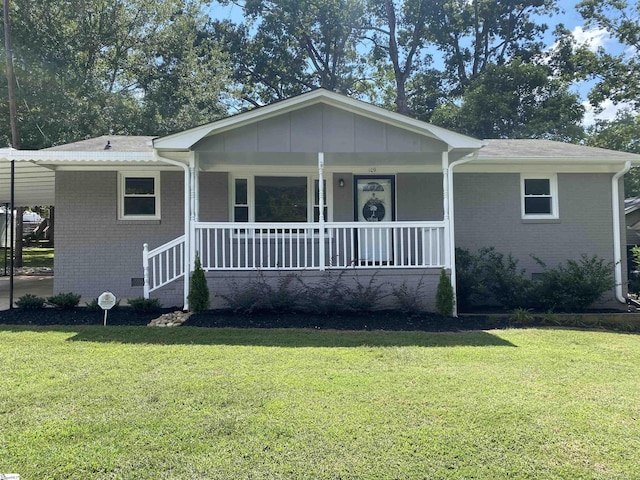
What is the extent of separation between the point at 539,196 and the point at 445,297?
4095 millimetres

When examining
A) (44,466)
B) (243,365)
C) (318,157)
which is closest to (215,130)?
(318,157)

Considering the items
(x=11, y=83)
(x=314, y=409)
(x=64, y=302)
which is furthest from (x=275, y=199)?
(x=11, y=83)

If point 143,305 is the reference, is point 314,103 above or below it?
Answer: above

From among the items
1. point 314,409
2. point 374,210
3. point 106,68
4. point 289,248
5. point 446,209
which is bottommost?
point 314,409

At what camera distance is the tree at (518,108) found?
2089cm

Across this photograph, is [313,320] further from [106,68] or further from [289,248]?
[106,68]

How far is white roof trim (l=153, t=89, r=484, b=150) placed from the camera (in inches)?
298

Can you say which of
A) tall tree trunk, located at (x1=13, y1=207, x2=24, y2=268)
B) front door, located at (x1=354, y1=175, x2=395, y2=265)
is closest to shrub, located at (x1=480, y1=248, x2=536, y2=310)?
front door, located at (x1=354, y1=175, x2=395, y2=265)

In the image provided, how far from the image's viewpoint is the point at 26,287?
476 inches

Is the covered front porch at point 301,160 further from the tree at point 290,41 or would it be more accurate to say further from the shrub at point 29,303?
the tree at point 290,41

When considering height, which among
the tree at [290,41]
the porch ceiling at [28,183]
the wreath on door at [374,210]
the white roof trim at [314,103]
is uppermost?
the tree at [290,41]

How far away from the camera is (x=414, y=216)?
32.8 ft

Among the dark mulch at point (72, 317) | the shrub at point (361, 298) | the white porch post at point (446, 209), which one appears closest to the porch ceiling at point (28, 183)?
the dark mulch at point (72, 317)

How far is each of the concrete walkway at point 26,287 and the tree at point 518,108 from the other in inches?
736
